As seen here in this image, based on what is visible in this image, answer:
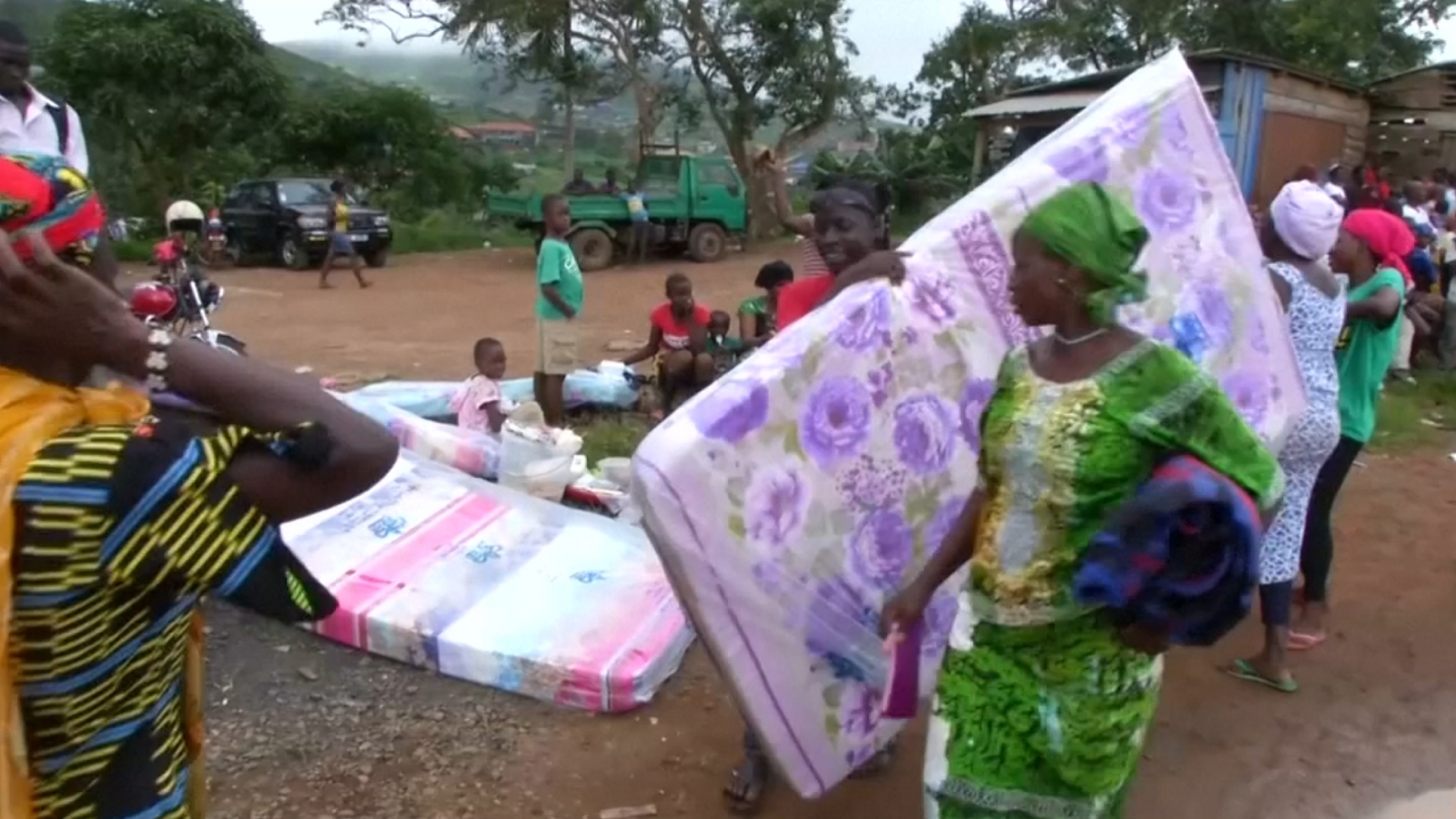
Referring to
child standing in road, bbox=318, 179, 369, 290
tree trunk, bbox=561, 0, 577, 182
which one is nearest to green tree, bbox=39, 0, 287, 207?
tree trunk, bbox=561, 0, 577, 182

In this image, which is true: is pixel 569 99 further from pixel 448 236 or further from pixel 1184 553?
pixel 1184 553

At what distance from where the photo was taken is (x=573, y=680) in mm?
3971

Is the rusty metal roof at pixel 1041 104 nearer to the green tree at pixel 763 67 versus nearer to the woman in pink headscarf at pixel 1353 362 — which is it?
the green tree at pixel 763 67

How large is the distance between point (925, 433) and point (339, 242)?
15735mm

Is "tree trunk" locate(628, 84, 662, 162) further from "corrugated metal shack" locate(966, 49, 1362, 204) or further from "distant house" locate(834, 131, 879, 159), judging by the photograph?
"corrugated metal shack" locate(966, 49, 1362, 204)

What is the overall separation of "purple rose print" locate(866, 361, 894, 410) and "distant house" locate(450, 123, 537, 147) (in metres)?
27.9

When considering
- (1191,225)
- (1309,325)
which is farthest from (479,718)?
(1309,325)

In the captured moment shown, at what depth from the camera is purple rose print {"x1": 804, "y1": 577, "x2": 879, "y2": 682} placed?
9.69 feet

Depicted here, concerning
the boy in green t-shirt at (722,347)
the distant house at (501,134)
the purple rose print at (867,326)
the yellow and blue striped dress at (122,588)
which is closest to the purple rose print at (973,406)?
the purple rose print at (867,326)

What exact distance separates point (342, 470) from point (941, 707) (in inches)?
52.7

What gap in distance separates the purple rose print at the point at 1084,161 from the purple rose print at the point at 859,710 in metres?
1.43

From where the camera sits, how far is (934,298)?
3.24 meters

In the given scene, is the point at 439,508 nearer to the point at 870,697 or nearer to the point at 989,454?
the point at 870,697

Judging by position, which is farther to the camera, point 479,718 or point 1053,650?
point 479,718
